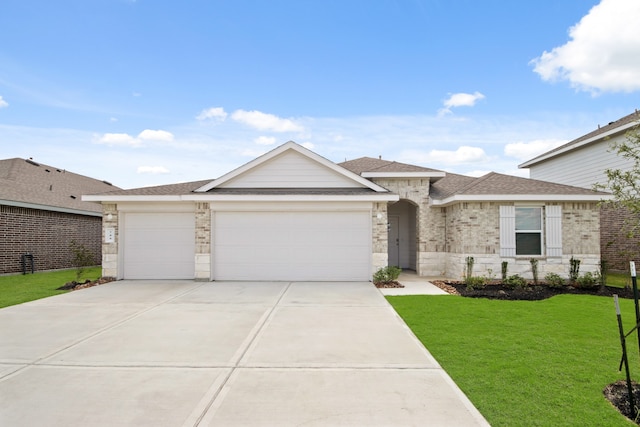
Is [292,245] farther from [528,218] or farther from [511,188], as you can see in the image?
[528,218]

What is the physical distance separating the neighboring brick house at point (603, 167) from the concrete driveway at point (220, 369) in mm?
11498

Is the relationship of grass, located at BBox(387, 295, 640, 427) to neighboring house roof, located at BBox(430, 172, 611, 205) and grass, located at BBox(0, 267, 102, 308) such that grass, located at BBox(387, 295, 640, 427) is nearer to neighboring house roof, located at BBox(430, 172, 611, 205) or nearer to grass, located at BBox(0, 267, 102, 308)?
neighboring house roof, located at BBox(430, 172, 611, 205)

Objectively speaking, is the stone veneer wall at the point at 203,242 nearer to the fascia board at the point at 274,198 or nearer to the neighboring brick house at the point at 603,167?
the fascia board at the point at 274,198

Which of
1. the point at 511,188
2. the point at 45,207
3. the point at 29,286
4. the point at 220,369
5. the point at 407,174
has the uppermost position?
the point at 407,174

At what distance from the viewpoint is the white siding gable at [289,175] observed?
12.9m

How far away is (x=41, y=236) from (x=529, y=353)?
18.4m

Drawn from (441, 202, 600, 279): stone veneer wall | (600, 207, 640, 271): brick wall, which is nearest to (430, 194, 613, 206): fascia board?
(441, 202, 600, 279): stone veneer wall

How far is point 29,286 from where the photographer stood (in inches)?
451

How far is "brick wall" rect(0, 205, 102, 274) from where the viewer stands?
13992 millimetres

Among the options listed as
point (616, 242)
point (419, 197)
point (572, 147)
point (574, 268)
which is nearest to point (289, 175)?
point (419, 197)

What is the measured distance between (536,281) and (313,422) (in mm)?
11352

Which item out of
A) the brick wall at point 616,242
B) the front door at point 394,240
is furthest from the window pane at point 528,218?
the front door at point 394,240

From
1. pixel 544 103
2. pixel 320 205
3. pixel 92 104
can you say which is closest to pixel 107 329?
pixel 320 205

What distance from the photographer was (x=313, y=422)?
10.7 ft
